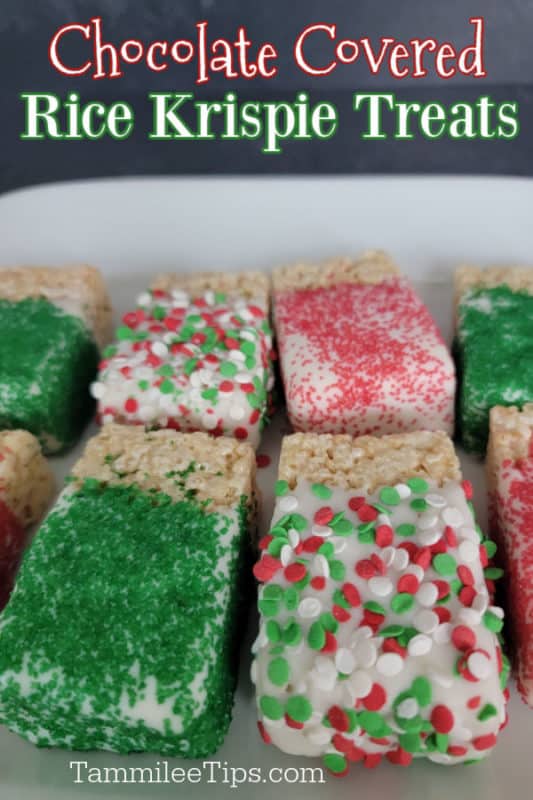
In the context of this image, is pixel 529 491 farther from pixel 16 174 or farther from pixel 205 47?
pixel 16 174

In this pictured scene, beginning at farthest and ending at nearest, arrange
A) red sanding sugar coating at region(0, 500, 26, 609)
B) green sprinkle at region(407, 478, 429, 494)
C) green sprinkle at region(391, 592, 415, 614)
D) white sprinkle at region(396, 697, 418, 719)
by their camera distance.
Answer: red sanding sugar coating at region(0, 500, 26, 609) < green sprinkle at region(407, 478, 429, 494) < green sprinkle at region(391, 592, 415, 614) < white sprinkle at region(396, 697, 418, 719)

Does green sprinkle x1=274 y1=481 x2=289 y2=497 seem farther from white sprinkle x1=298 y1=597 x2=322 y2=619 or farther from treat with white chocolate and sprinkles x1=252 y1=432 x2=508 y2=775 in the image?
white sprinkle x1=298 y1=597 x2=322 y2=619

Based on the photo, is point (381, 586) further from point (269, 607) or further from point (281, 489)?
point (281, 489)

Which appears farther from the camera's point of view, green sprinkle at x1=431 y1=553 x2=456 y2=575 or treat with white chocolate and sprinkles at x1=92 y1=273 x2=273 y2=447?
treat with white chocolate and sprinkles at x1=92 y1=273 x2=273 y2=447

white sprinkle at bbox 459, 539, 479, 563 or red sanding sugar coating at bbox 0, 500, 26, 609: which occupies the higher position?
white sprinkle at bbox 459, 539, 479, 563

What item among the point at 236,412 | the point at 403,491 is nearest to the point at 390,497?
the point at 403,491

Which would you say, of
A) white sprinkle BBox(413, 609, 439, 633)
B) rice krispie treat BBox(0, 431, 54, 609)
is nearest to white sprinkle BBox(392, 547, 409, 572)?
white sprinkle BBox(413, 609, 439, 633)

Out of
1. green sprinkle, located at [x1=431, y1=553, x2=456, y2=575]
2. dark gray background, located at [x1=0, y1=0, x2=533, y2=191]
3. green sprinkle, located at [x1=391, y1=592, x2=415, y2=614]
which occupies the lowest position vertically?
green sprinkle, located at [x1=391, y1=592, x2=415, y2=614]
